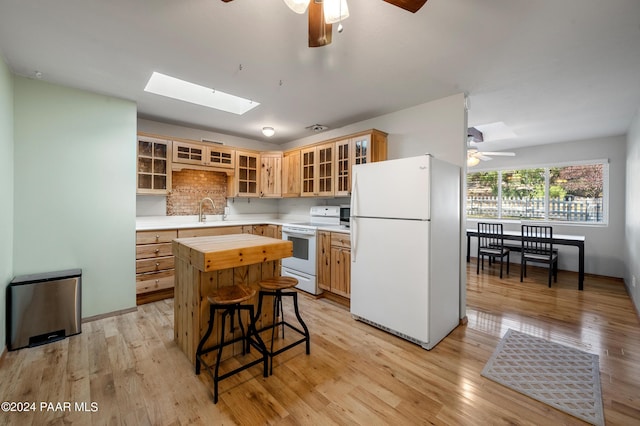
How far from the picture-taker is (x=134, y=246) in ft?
10.5

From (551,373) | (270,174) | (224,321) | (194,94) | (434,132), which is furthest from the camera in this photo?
(270,174)

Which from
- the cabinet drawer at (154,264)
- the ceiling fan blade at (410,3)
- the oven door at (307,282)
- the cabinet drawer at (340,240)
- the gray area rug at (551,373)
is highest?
the ceiling fan blade at (410,3)

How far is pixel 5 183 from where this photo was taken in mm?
2328

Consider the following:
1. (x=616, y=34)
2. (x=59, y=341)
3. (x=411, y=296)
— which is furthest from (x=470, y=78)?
(x=59, y=341)

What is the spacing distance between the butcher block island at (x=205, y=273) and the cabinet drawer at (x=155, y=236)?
49.7 inches

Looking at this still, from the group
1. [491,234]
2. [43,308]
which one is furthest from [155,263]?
[491,234]

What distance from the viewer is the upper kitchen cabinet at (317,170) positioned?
3.99 metres

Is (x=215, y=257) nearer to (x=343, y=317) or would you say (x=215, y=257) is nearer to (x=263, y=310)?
(x=263, y=310)

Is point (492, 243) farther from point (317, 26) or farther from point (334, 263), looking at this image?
point (317, 26)

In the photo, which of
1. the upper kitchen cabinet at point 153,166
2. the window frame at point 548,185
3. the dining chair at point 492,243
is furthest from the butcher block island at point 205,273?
the dining chair at point 492,243

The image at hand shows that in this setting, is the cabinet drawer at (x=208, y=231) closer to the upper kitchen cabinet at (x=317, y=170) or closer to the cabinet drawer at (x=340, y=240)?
the upper kitchen cabinet at (x=317, y=170)

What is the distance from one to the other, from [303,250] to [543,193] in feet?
17.0

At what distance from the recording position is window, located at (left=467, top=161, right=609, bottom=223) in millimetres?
4996

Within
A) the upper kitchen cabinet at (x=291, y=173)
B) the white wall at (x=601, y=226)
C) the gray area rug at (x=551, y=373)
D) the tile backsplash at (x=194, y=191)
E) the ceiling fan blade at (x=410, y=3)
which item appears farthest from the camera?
the white wall at (x=601, y=226)
